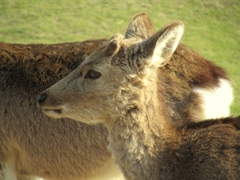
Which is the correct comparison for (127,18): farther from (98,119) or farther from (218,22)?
(98,119)

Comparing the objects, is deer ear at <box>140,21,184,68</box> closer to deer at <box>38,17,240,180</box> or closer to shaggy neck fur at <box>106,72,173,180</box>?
deer at <box>38,17,240,180</box>

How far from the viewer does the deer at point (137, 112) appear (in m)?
4.79

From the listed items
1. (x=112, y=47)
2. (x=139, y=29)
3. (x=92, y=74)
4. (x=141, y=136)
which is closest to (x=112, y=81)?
(x=92, y=74)

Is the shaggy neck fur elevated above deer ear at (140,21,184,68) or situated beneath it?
situated beneath

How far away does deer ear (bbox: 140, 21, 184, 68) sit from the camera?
182 inches

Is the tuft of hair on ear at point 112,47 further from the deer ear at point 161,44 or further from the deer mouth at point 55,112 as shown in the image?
the deer mouth at point 55,112

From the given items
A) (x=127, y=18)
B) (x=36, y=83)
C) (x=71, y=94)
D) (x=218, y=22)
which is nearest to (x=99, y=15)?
(x=127, y=18)

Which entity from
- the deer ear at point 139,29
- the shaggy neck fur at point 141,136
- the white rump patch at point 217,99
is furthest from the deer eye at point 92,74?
the white rump patch at point 217,99

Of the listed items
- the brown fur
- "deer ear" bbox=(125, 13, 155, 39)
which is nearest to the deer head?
"deer ear" bbox=(125, 13, 155, 39)

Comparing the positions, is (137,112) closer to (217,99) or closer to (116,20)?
(217,99)

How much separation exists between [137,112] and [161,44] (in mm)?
674

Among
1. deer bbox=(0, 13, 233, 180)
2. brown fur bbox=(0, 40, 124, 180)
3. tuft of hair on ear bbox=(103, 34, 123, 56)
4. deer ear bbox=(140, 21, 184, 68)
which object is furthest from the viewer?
brown fur bbox=(0, 40, 124, 180)

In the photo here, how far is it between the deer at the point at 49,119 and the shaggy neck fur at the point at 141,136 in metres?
1.37

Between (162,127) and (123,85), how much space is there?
0.54 meters
